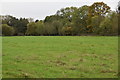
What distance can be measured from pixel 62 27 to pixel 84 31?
8.37 meters

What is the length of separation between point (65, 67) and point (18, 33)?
66.9m

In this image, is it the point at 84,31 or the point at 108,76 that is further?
the point at 84,31

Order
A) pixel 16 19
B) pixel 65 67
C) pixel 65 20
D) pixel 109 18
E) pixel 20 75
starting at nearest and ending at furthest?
pixel 20 75 → pixel 65 67 → pixel 109 18 → pixel 65 20 → pixel 16 19

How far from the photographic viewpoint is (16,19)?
7962cm

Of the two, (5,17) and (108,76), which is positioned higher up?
(5,17)

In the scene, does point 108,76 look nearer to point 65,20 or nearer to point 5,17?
point 65,20

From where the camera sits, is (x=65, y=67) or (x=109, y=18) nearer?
(x=65, y=67)

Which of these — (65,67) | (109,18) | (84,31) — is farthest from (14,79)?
(84,31)

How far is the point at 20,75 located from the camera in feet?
25.8

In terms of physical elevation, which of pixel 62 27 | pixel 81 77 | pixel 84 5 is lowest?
pixel 81 77

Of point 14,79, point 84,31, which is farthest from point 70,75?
point 84,31

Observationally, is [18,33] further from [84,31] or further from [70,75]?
[70,75]

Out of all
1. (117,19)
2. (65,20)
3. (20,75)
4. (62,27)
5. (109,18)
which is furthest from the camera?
(65,20)

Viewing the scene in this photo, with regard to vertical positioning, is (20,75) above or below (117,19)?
below
